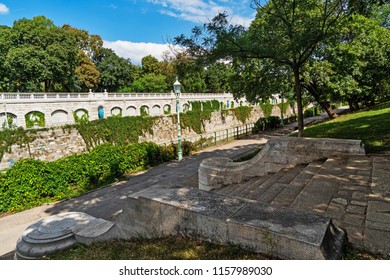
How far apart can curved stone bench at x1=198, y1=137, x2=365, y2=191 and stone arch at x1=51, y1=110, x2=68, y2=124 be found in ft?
82.0

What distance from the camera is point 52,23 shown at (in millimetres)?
40438

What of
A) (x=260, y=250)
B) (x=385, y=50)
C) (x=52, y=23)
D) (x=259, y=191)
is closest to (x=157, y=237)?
(x=260, y=250)

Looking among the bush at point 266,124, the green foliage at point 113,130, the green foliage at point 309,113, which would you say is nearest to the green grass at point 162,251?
the green foliage at point 113,130

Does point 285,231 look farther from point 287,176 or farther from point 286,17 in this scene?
point 286,17

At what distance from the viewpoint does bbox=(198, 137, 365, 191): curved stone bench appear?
267 inches

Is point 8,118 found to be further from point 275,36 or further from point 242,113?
point 242,113

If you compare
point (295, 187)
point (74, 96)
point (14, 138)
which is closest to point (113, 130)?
point (14, 138)

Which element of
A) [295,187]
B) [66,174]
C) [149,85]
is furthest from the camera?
[149,85]

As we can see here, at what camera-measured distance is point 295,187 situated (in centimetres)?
509

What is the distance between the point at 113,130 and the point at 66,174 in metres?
12.5

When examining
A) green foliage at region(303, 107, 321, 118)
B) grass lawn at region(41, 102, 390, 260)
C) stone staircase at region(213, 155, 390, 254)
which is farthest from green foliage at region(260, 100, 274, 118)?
grass lawn at region(41, 102, 390, 260)

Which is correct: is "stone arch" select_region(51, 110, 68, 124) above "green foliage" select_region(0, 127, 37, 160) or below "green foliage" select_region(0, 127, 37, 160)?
above

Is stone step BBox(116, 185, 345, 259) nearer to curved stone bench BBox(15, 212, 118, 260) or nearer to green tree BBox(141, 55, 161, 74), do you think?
curved stone bench BBox(15, 212, 118, 260)

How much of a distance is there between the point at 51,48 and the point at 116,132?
67.8 ft
